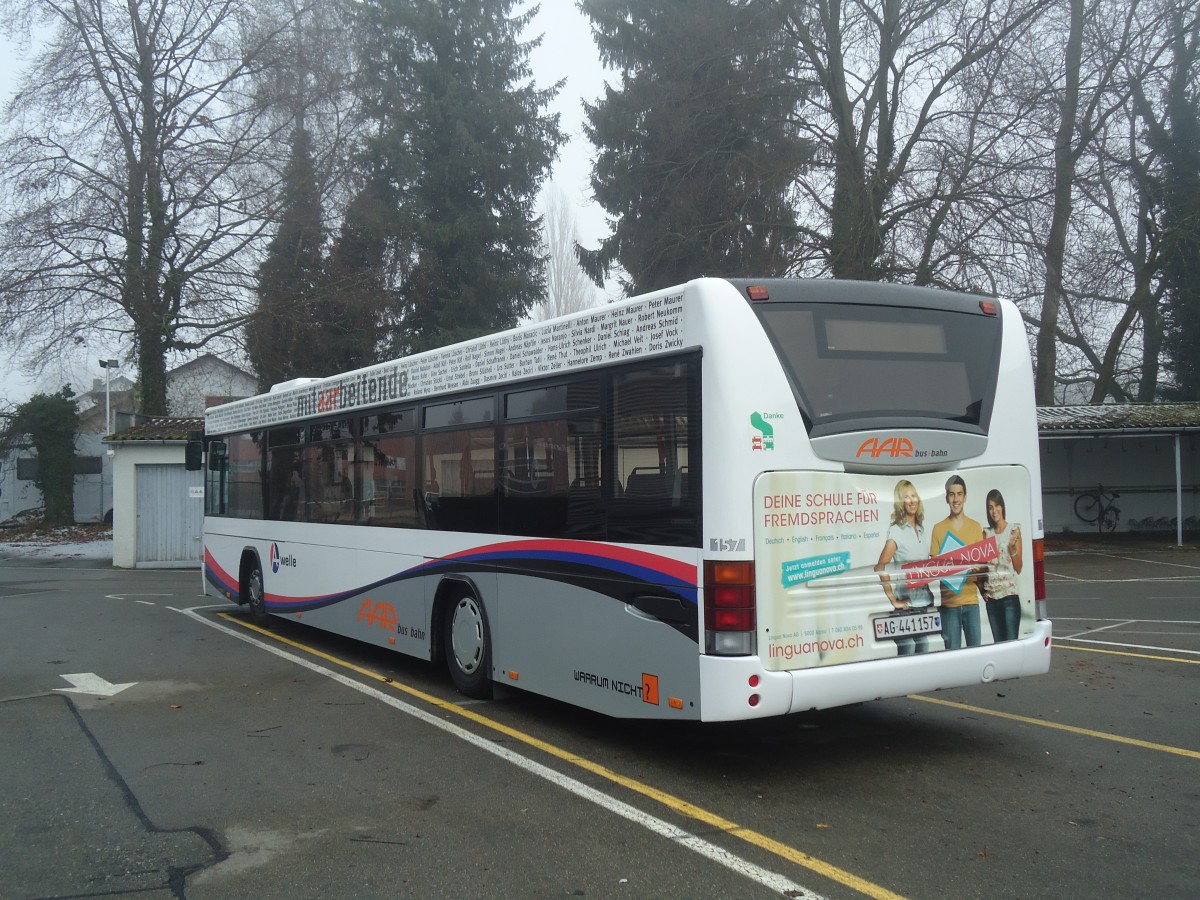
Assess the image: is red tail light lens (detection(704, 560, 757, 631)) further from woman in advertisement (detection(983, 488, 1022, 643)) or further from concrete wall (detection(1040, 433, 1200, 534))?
concrete wall (detection(1040, 433, 1200, 534))

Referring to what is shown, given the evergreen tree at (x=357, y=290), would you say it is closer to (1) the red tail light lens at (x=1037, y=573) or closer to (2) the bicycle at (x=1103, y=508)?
(2) the bicycle at (x=1103, y=508)

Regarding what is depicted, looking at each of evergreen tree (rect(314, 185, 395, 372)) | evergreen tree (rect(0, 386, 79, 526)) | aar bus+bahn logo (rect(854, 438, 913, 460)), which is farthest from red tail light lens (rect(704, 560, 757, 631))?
evergreen tree (rect(0, 386, 79, 526))

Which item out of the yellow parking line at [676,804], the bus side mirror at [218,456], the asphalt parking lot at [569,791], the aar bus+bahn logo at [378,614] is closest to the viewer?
the yellow parking line at [676,804]

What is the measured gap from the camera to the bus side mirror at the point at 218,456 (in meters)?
13.9

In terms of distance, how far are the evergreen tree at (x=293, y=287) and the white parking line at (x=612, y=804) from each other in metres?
21.6

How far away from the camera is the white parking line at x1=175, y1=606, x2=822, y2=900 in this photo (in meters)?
4.58

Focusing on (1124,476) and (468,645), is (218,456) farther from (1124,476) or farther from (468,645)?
(1124,476)

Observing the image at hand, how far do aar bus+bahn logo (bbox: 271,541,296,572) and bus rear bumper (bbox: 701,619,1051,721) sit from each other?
754 centimetres

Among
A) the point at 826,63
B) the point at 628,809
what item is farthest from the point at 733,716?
the point at 826,63

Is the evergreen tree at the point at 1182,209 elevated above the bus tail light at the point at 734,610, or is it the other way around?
the evergreen tree at the point at 1182,209

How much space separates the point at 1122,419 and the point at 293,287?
74.4 feet

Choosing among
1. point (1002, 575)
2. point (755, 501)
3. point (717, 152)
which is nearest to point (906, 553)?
point (1002, 575)

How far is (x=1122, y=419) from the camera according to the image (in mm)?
24484

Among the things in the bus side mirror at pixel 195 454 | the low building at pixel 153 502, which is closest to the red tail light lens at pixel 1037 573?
the bus side mirror at pixel 195 454
